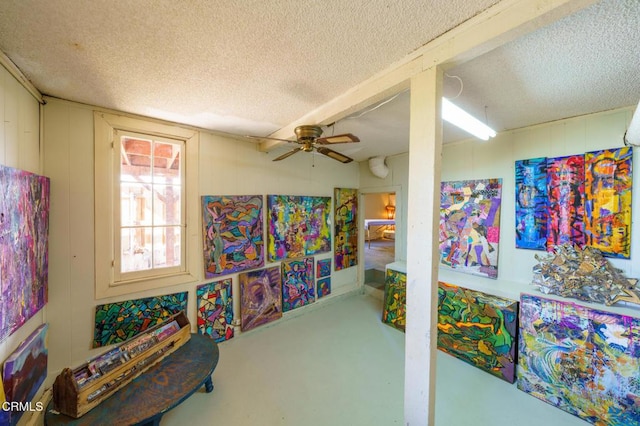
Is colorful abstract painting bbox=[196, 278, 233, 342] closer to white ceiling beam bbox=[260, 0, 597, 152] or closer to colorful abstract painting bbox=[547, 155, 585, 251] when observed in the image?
white ceiling beam bbox=[260, 0, 597, 152]

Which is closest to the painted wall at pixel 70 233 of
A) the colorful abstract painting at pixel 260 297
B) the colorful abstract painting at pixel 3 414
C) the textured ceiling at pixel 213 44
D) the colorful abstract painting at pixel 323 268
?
the textured ceiling at pixel 213 44

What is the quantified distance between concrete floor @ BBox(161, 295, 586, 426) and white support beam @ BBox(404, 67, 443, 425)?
84 cm

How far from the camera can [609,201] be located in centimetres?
203

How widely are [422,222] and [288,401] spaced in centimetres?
189

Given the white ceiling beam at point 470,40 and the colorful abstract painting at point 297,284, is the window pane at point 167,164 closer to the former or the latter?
the colorful abstract painting at point 297,284

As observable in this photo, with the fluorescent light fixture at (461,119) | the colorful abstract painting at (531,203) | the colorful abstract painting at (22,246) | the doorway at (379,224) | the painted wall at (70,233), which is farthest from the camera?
the doorway at (379,224)

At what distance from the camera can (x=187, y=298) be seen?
8.30 feet

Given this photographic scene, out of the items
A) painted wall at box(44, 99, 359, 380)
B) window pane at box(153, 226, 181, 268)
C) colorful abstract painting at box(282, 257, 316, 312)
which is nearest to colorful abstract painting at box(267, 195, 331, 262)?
colorful abstract painting at box(282, 257, 316, 312)

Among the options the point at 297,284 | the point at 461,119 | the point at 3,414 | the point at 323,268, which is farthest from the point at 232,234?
the point at 461,119

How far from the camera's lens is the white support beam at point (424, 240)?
3.94 ft

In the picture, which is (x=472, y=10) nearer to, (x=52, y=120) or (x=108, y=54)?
(x=108, y=54)

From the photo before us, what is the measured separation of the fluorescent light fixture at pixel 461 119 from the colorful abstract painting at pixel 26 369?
10.2 feet

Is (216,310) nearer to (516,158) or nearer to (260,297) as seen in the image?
(260,297)

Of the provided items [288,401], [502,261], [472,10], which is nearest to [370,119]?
[472,10]
